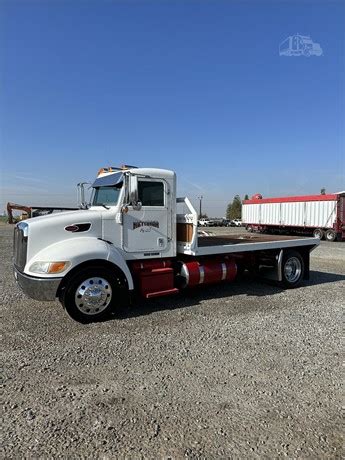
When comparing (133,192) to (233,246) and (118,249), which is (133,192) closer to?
(118,249)

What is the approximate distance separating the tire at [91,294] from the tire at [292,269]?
4398 mm

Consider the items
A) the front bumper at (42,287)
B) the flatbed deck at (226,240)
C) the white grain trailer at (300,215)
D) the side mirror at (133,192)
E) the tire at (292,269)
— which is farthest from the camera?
the white grain trailer at (300,215)

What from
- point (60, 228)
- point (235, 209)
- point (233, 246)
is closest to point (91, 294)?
point (60, 228)

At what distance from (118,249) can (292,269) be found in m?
4.73

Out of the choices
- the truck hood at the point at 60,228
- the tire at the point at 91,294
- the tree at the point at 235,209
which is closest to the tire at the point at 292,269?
the tire at the point at 91,294

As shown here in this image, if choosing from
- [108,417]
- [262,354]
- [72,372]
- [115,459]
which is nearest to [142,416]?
[108,417]

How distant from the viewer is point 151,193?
6.38m

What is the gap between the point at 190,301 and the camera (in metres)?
6.81

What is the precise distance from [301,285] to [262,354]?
478cm

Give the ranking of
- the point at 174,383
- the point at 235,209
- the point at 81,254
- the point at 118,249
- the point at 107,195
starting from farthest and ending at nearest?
the point at 235,209
the point at 107,195
the point at 118,249
the point at 81,254
the point at 174,383

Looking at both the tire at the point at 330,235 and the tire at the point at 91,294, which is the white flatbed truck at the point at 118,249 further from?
the tire at the point at 330,235

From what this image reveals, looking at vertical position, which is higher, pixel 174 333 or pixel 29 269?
pixel 29 269

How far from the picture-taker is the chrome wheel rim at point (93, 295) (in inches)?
213

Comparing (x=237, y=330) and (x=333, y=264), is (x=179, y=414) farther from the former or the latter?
(x=333, y=264)
